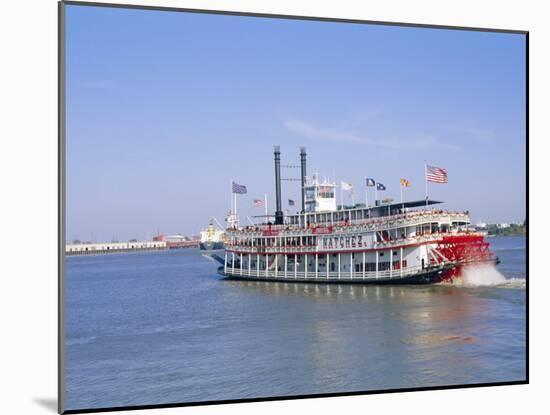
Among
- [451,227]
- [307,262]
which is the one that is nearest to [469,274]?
[451,227]

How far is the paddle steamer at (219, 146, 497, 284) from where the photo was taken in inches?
476

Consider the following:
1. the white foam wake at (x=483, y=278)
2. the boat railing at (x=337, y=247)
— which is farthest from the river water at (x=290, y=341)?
the boat railing at (x=337, y=247)

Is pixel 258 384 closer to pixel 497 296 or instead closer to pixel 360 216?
pixel 497 296

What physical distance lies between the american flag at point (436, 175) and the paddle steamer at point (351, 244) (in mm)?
1751

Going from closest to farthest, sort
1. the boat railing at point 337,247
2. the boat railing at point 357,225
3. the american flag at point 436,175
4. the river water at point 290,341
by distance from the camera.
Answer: the river water at point 290,341
the american flag at point 436,175
the boat railing at point 357,225
the boat railing at point 337,247

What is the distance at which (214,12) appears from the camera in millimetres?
5766

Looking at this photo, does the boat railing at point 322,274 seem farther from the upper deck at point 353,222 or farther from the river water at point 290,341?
the upper deck at point 353,222

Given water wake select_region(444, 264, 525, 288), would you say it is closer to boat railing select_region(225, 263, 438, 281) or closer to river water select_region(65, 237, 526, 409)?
river water select_region(65, 237, 526, 409)

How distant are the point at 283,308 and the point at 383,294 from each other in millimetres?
1685

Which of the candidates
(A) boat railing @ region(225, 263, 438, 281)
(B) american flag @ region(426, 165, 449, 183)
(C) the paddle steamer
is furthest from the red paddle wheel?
(B) american flag @ region(426, 165, 449, 183)

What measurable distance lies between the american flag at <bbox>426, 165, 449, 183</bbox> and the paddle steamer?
5.75 feet

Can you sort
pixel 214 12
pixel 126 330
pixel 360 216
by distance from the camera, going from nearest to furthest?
pixel 214 12 < pixel 126 330 < pixel 360 216

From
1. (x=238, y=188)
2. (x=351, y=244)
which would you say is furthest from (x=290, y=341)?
(x=351, y=244)

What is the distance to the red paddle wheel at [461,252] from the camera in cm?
1188
